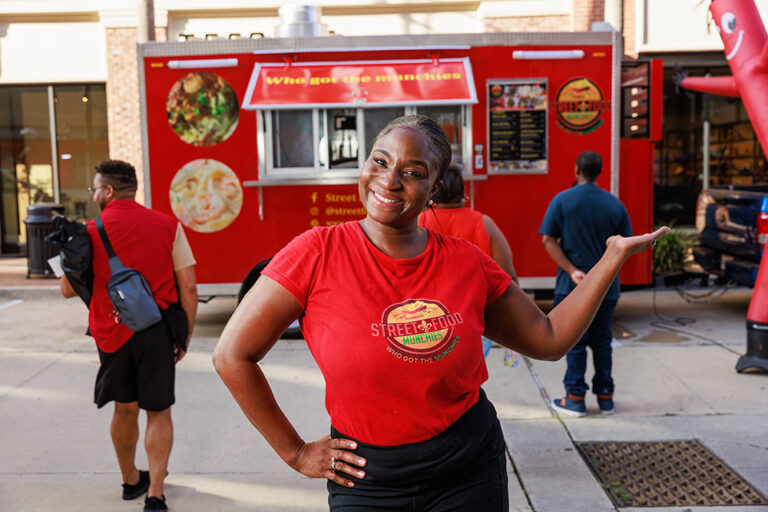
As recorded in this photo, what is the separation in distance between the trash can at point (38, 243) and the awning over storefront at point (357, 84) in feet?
19.0

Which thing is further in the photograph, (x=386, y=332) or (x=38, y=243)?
(x=38, y=243)

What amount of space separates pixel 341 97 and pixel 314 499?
4491 millimetres

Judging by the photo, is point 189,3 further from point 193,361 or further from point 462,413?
point 462,413

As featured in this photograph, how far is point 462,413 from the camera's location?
7.09ft

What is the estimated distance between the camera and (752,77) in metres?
6.29

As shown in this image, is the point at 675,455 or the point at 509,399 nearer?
the point at 675,455

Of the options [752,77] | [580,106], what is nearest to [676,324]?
[580,106]

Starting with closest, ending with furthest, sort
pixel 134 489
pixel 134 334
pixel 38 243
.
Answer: pixel 134 334 → pixel 134 489 → pixel 38 243

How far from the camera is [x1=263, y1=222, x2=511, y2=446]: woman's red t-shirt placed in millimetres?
2027

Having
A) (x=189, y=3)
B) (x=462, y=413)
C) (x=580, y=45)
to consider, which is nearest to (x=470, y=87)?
(x=580, y=45)

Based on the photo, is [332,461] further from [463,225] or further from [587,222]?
[587,222]

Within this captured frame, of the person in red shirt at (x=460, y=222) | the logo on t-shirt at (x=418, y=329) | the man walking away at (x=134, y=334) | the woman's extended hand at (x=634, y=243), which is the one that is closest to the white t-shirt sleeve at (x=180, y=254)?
the man walking away at (x=134, y=334)

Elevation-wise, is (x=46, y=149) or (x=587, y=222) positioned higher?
(x=46, y=149)

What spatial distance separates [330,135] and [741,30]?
3.84 metres
